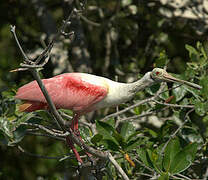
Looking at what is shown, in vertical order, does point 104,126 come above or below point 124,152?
above

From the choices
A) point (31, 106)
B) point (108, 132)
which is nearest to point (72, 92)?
point (31, 106)

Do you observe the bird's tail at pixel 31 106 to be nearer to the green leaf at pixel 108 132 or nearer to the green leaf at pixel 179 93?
the green leaf at pixel 108 132

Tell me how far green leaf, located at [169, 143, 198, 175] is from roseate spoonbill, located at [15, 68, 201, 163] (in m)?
0.78

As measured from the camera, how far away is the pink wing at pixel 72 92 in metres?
3.91

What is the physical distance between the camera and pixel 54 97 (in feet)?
13.0

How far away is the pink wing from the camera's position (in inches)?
154

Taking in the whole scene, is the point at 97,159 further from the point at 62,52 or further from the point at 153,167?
the point at 62,52

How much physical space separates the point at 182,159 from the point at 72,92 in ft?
3.91

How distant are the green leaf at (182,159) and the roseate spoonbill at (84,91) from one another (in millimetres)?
776

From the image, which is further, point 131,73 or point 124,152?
point 131,73

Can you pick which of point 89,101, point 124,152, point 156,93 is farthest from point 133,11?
point 124,152

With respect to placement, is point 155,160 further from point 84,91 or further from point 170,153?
point 84,91

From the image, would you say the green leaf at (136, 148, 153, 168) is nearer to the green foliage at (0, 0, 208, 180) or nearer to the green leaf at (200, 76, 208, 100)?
the green foliage at (0, 0, 208, 180)

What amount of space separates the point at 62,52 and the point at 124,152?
2493 mm
